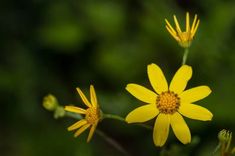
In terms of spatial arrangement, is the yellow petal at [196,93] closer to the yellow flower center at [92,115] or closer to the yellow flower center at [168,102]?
the yellow flower center at [168,102]

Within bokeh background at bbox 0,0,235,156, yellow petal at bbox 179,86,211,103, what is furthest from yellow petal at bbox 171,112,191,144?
bokeh background at bbox 0,0,235,156

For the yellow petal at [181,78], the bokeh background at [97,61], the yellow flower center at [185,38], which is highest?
the yellow flower center at [185,38]

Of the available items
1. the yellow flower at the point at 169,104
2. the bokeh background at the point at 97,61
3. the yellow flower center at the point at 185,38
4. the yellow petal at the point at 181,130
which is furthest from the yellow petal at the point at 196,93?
the bokeh background at the point at 97,61

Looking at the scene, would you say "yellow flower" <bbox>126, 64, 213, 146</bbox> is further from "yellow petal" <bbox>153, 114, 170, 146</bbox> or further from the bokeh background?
the bokeh background

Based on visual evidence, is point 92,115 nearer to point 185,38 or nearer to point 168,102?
point 168,102

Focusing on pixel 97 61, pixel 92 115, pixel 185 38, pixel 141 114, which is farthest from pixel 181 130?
pixel 97 61

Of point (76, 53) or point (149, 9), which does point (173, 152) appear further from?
point (76, 53)
